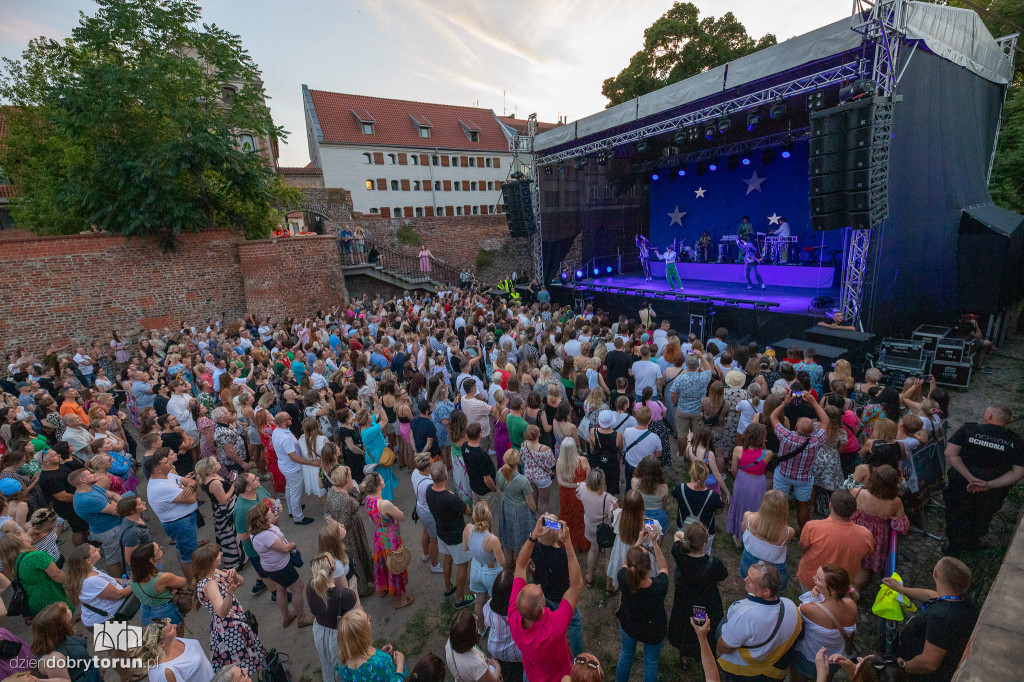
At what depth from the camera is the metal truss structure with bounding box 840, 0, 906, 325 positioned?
654cm

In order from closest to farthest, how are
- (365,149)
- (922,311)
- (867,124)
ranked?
1. (867,124)
2. (922,311)
3. (365,149)

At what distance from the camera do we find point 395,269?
17.6 meters

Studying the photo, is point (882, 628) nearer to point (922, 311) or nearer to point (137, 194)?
point (922, 311)

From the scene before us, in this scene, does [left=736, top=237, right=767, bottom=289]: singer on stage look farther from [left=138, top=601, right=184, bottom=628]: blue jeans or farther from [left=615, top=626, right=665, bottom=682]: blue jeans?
[left=138, top=601, right=184, bottom=628]: blue jeans

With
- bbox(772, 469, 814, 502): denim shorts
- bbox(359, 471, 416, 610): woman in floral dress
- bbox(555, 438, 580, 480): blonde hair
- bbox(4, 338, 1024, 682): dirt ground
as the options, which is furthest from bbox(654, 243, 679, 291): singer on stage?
bbox(359, 471, 416, 610): woman in floral dress

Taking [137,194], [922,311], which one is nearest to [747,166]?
[922,311]

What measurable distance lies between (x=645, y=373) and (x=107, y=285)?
1470 cm

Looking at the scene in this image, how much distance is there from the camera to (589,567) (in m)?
3.88

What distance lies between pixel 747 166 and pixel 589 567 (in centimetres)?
1552

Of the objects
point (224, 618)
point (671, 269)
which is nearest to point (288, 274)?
point (671, 269)

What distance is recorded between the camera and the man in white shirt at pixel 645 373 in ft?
17.6

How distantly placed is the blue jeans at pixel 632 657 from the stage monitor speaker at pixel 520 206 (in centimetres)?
1425

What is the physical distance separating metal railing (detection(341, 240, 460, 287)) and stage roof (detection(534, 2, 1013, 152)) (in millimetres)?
Answer: 9116

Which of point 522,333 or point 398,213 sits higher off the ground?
point 398,213
